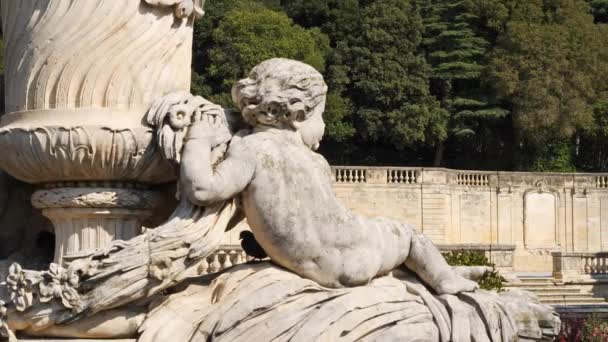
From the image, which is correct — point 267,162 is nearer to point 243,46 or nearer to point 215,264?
point 215,264

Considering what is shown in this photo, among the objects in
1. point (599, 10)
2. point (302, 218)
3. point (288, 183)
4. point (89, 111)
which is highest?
point (599, 10)

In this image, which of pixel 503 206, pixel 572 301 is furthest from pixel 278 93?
pixel 503 206

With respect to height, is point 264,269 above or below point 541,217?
above

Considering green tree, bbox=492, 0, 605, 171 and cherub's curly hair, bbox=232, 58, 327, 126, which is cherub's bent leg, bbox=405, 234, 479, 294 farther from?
green tree, bbox=492, 0, 605, 171

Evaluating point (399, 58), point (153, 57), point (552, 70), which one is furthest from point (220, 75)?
point (153, 57)

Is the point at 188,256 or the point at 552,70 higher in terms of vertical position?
the point at 552,70

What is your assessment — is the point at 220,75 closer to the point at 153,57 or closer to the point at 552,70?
Answer: the point at 552,70

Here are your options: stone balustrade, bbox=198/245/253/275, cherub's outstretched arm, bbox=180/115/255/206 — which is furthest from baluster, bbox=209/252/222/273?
cherub's outstretched arm, bbox=180/115/255/206

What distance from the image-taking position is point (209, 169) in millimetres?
4148

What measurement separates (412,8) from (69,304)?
33977 millimetres

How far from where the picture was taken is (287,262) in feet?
14.1

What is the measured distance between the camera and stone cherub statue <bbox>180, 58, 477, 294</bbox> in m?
4.19

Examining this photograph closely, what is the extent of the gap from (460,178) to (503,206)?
1.32m

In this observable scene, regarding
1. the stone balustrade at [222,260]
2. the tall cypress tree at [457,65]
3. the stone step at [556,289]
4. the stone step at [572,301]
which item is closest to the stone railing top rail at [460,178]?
the tall cypress tree at [457,65]
